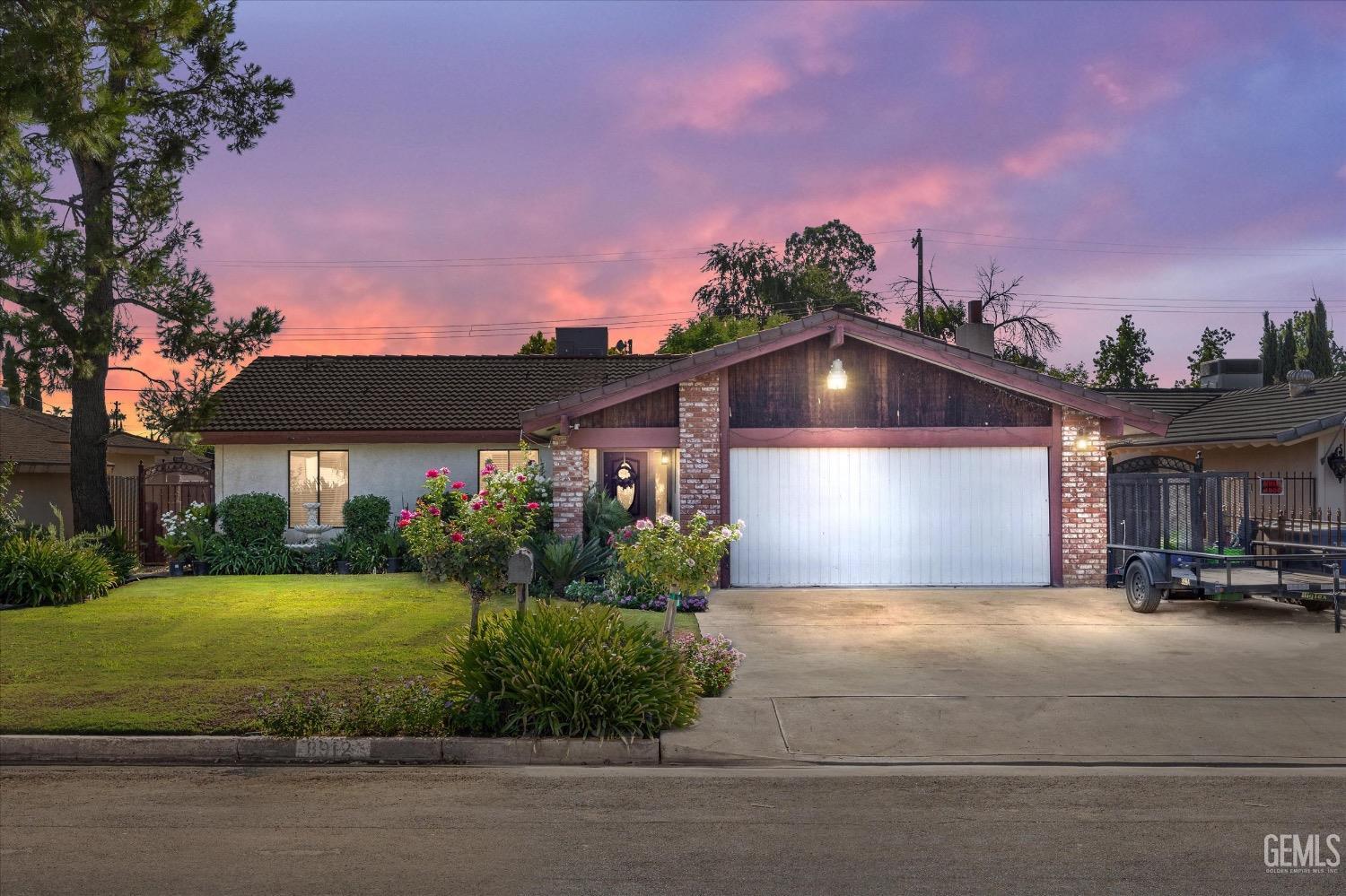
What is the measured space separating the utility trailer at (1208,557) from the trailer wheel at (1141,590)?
1cm

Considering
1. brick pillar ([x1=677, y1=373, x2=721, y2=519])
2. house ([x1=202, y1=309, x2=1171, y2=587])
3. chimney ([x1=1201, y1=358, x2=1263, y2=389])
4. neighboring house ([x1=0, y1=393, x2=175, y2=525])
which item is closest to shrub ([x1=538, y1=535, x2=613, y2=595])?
house ([x1=202, y1=309, x2=1171, y2=587])

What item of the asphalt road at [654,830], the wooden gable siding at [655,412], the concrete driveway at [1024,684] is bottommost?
the asphalt road at [654,830]

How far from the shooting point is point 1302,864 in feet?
17.9

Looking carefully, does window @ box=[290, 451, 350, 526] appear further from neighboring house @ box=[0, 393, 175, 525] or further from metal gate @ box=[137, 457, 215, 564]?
neighboring house @ box=[0, 393, 175, 525]

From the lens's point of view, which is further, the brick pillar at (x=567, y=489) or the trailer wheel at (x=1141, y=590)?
the brick pillar at (x=567, y=489)

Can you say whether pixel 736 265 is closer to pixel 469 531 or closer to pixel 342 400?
pixel 342 400

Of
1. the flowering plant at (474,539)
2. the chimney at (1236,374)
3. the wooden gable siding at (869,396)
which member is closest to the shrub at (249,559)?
the wooden gable siding at (869,396)

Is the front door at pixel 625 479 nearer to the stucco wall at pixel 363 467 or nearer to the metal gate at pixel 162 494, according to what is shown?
the stucco wall at pixel 363 467

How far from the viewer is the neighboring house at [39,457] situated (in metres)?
25.3

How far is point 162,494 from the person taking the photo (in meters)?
22.7

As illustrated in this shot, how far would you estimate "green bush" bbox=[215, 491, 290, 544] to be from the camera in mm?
19938

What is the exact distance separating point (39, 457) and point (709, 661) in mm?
22872

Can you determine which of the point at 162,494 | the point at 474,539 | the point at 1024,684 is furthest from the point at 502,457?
the point at 1024,684

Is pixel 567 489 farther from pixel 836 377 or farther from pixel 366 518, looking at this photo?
pixel 366 518
